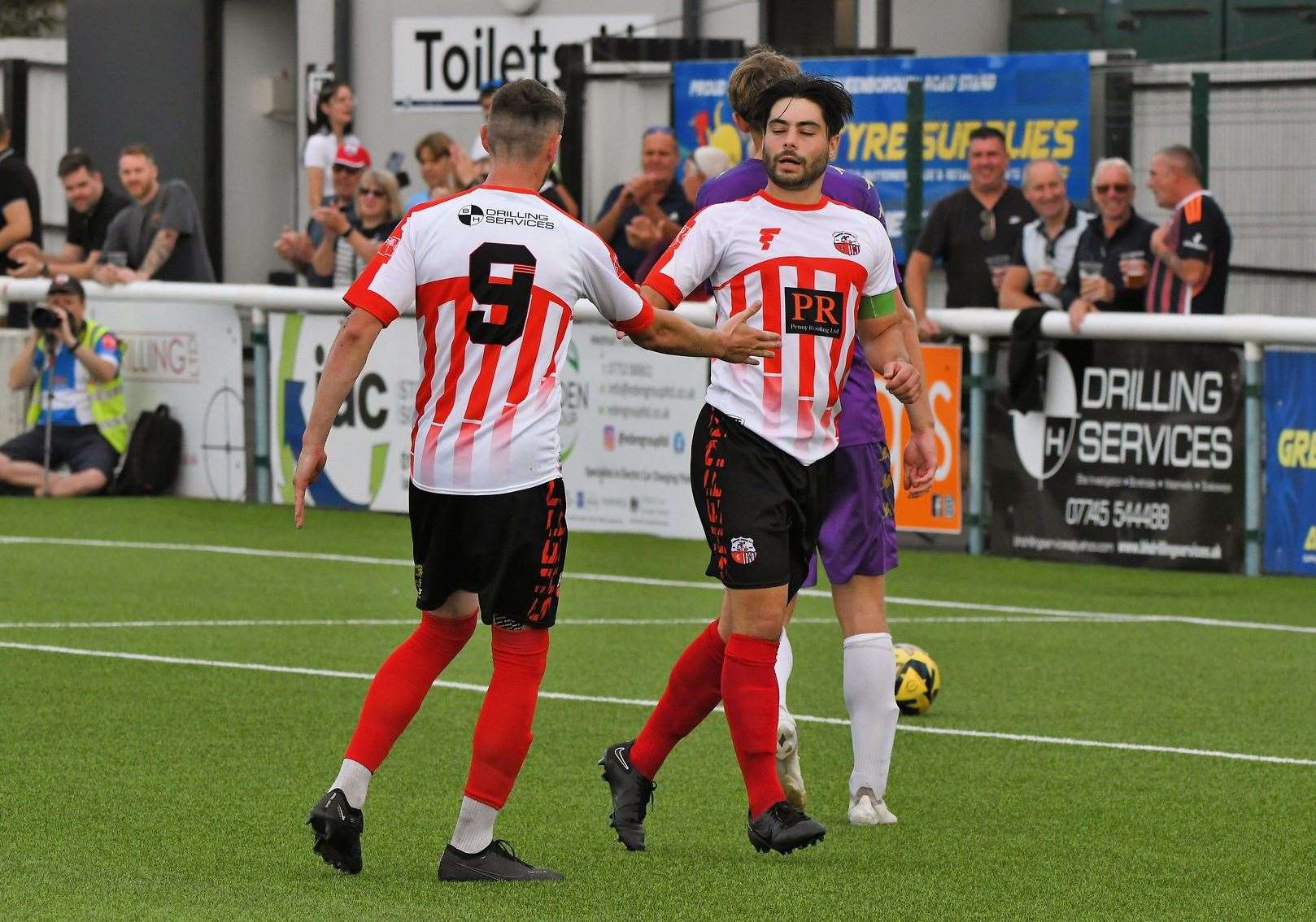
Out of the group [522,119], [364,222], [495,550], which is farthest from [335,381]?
[364,222]

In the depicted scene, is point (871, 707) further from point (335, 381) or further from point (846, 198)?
point (335, 381)

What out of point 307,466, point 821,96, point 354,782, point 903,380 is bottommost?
point 354,782

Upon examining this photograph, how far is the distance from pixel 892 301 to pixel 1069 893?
1.70 meters

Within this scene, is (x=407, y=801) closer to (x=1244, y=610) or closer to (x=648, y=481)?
(x=1244, y=610)

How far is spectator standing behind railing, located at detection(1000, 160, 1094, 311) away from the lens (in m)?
13.6

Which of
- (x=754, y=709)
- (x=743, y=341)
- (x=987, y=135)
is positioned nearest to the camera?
(x=743, y=341)

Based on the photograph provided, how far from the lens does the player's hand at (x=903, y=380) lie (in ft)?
21.1

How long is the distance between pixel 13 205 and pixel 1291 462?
9.60 metres

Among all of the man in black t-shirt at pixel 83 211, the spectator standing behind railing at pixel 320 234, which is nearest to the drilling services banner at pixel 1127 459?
the spectator standing behind railing at pixel 320 234

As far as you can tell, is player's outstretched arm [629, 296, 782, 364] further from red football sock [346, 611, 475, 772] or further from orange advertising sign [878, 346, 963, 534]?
orange advertising sign [878, 346, 963, 534]

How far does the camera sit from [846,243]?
6465 mm

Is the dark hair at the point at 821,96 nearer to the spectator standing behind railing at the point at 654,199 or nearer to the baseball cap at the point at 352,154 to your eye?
the spectator standing behind railing at the point at 654,199

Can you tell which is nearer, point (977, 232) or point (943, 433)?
point (943, 433)

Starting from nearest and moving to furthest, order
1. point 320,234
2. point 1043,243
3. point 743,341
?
1. point 743,341
2. point 1043,243
3. point 320,234
